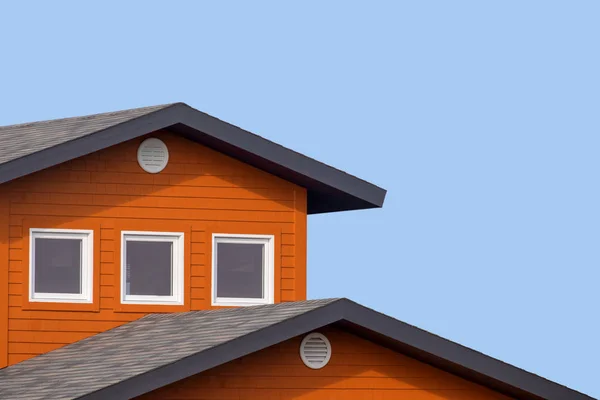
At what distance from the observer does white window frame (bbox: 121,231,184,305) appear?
2577 cm

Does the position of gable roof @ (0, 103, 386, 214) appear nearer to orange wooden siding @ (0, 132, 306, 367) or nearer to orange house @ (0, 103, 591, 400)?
orange house @ (0, 103, 591, 400)

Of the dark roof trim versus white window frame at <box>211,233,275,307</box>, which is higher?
white window frame at <box>211,233,275,307</box>

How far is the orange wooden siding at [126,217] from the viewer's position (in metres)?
25.0

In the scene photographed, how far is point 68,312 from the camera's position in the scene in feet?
82.8

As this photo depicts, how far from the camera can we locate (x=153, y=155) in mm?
26141

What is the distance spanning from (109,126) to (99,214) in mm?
1452

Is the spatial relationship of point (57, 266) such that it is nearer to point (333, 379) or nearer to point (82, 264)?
point (82, 264)

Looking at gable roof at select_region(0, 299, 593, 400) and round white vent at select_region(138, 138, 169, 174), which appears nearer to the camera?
gable roof at select_region(0, 299, 593, 400)

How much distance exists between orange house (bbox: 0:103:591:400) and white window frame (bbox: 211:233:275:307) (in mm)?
23

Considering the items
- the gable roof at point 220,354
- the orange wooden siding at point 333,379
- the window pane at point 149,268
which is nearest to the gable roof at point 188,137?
the window pane at point 149,268

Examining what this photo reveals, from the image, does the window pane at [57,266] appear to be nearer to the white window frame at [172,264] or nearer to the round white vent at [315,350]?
the white window frame at [172,264]

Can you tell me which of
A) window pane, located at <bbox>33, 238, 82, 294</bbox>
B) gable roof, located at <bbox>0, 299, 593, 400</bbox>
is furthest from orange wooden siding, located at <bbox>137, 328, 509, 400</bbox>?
window pane, located at <bbox>33, 238, 82, 294</bbox>

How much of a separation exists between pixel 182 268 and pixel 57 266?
6.65 ft

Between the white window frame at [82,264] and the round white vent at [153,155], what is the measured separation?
1427mm
